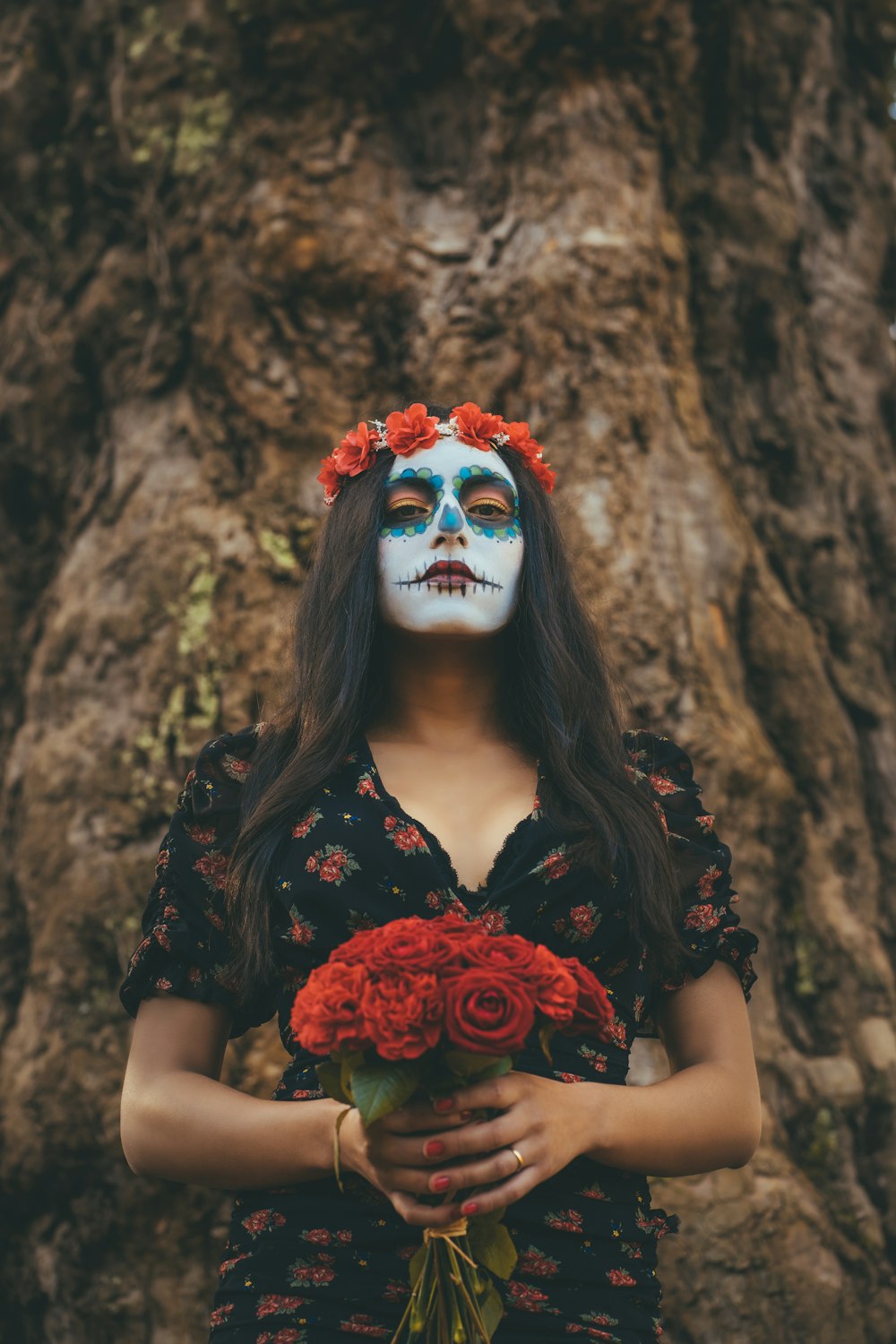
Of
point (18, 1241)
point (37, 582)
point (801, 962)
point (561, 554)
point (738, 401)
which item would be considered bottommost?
point (18, 1241)

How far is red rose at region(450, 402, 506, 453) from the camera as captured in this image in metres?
2.71

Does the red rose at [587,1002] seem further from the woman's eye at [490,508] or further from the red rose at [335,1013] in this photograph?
the woman's eye at [490,508]

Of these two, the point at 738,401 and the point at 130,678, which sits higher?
the point at 738,401

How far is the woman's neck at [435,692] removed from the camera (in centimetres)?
266

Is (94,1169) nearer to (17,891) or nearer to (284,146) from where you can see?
(17,891)

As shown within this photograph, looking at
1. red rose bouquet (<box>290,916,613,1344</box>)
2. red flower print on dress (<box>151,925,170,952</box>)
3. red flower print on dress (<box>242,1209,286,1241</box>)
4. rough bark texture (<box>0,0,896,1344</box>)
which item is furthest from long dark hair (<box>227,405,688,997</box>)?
rough bark texture (<box>0,0,896,1344</box>)

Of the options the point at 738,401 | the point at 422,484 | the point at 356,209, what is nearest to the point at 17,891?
the point at 422,484

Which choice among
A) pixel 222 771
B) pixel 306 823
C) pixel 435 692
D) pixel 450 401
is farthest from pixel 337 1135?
pixel 450 401

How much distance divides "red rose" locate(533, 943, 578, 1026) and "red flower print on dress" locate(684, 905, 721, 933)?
0.65 m

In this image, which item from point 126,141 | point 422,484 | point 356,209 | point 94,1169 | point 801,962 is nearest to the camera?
point 422,484

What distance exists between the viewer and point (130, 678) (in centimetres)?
367

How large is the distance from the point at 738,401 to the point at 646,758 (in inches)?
70.8

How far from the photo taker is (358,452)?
2750 mm

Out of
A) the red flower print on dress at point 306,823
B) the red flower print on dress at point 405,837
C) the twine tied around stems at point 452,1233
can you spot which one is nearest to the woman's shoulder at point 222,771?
the red flower print on dress at point 306,823
